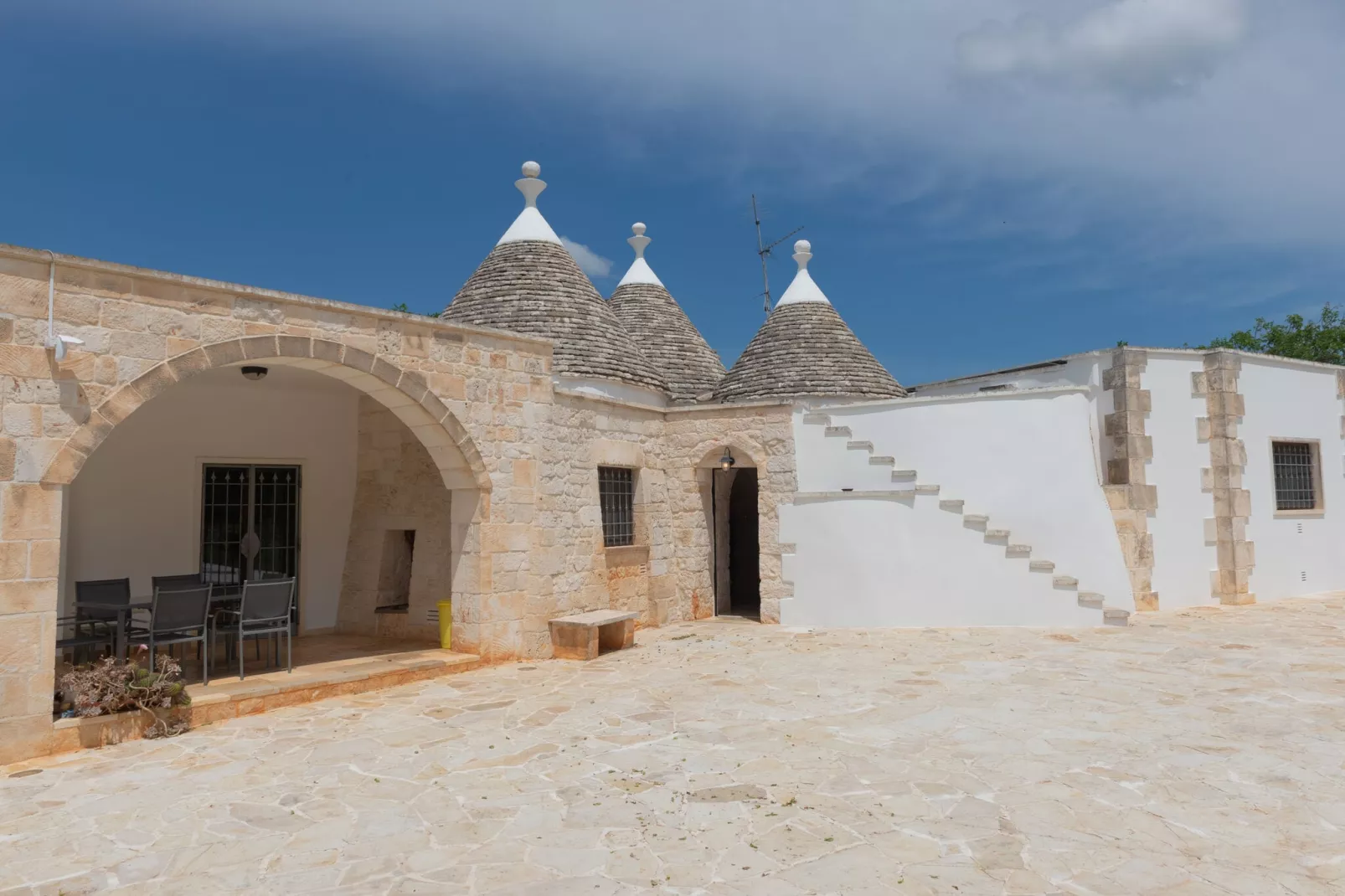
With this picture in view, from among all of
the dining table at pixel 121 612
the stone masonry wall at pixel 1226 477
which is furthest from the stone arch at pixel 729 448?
the stone masonry wall at pixel 1226 477

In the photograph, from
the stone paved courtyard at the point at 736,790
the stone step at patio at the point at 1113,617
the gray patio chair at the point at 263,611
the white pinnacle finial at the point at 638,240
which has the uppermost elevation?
the white pinnacle finial at the point at 638,240

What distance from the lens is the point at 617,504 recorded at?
11500mm

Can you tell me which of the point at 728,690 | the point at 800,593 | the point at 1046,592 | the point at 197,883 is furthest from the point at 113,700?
the point at 1046,592

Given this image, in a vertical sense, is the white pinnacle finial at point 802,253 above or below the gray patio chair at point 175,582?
above

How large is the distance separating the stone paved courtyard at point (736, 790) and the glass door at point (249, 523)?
3.24 meters

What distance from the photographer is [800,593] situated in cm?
1162

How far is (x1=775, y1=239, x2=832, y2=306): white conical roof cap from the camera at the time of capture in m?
15.5

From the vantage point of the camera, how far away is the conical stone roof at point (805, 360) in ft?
44.9

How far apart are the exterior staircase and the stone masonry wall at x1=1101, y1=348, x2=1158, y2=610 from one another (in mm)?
1947

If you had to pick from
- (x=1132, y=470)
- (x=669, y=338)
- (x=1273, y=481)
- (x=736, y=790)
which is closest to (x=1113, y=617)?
(x=1132, y=470)

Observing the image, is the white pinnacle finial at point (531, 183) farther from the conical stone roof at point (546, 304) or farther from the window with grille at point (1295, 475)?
the window with grille at point (1295, 475)

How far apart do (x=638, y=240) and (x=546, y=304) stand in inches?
216

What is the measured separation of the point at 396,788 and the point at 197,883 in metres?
1.34

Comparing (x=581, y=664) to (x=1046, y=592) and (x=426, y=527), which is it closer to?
(x=426, y=527)
